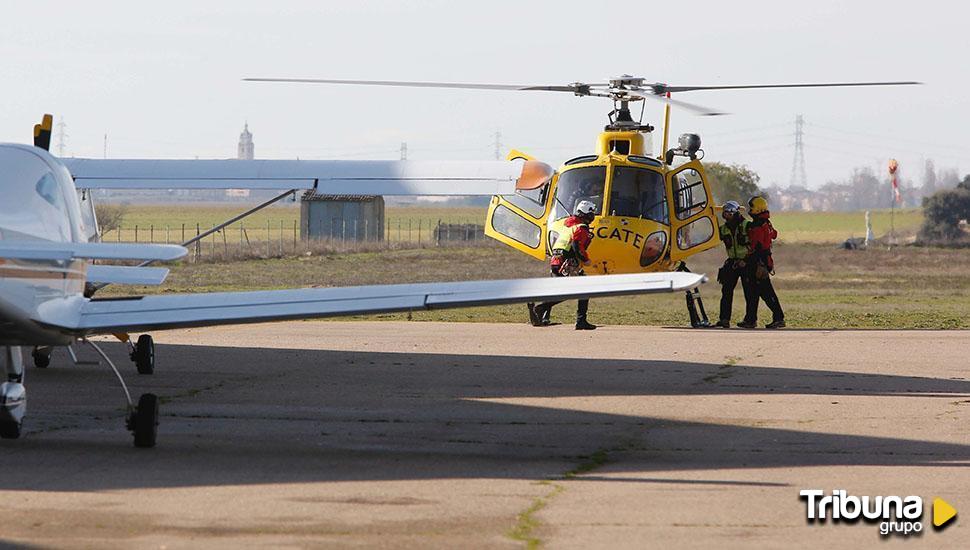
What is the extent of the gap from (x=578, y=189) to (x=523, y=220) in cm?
137

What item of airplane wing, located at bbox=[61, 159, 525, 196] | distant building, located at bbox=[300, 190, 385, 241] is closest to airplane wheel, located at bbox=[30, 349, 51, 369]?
airplane wing, located at bbox=[61, 159, 525, 196]

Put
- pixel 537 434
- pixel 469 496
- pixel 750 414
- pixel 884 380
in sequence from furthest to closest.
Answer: pixel 884 380 → pixel 750 414 → pixel 537 434 → pixel 469 496

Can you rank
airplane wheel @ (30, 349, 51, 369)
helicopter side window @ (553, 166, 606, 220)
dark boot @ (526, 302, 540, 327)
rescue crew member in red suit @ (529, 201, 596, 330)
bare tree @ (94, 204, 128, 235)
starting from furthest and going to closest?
bare tree @ (94, 204, 128, 235) < helicopter side window @ (553, 166, 606, 220) < dark boot @ (526, 302, 540, 327) < rescue crew member in red suit @ (529, 201, 596, 330) < airplane wheel @ (30, 349, 51, 369)

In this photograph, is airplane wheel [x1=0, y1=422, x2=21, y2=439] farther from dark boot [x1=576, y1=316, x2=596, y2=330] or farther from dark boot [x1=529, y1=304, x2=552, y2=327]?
dark boot [x1=529, y1=304, x2=552, y2=327]

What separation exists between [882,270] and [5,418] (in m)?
37.2

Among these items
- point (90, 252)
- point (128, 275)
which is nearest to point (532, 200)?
point (128, 275)

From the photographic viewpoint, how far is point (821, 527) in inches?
315

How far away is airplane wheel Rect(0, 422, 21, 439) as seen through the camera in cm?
1053

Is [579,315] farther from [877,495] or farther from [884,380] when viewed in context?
[877,495]

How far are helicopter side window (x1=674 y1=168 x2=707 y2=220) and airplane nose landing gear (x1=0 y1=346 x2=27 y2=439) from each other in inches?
561

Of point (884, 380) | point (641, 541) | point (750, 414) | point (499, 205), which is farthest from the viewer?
point (499, 205)

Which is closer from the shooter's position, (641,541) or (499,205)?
(641,541)

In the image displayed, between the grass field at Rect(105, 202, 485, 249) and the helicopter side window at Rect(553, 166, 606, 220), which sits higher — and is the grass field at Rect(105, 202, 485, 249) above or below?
below

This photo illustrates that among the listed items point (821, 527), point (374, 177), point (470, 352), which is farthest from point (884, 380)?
point (821, 527)
